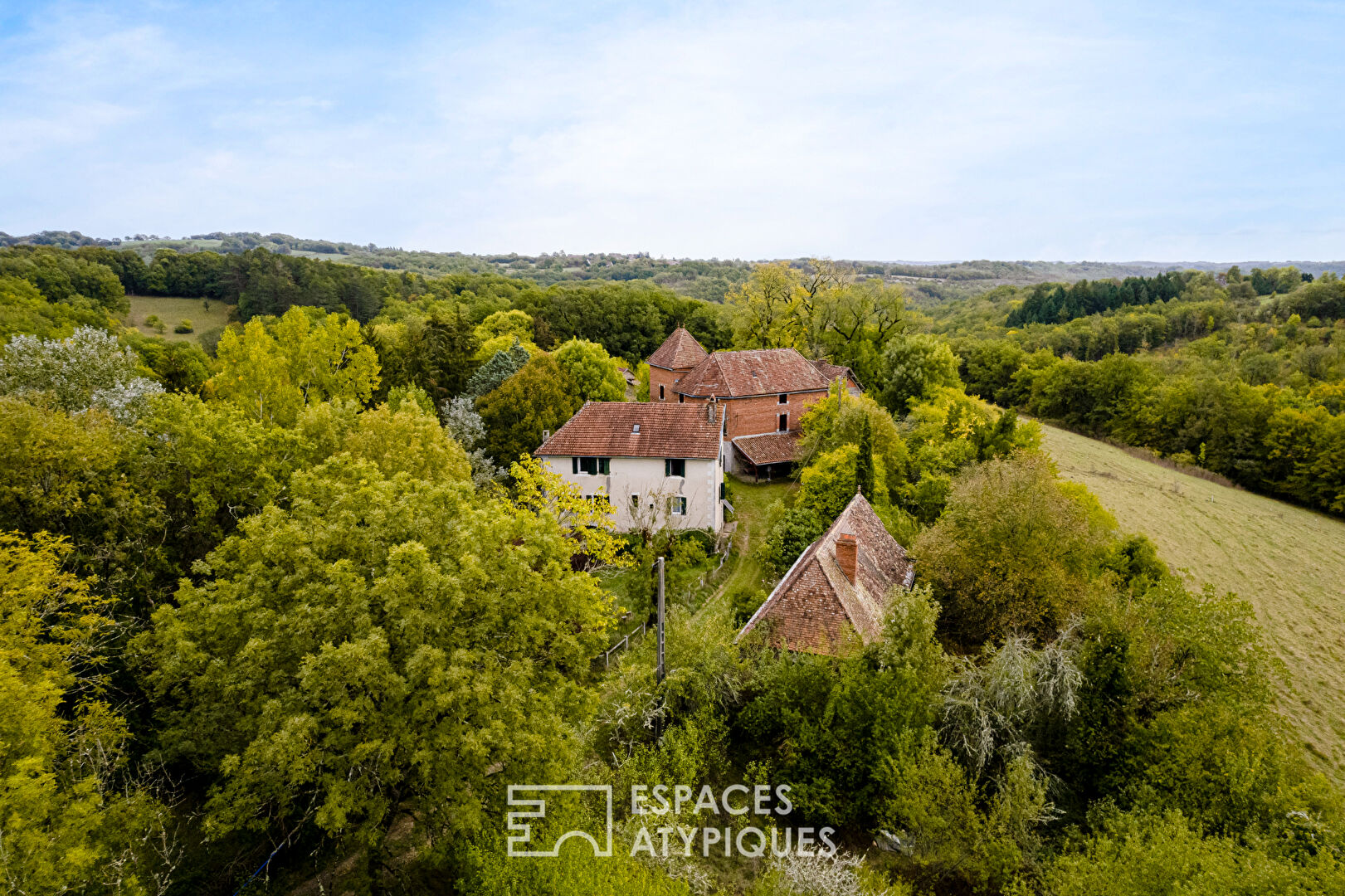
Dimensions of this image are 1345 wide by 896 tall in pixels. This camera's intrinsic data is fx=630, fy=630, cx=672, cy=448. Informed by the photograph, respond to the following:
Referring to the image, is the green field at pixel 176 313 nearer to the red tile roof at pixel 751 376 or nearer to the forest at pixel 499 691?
the forest at pixel 499 691

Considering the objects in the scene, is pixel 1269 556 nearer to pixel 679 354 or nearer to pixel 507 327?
pixel 679 354

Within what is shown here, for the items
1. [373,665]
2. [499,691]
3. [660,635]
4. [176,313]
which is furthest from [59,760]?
[176,313]

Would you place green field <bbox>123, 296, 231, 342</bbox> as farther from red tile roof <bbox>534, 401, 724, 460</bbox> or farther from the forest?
red tile roof <bbox>534, 401, 724, 460</bbox>

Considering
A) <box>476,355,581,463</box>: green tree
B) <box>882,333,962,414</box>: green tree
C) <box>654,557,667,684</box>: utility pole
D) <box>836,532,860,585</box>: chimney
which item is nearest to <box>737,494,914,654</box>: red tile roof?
<box>836,532,860,585</box>: chimney

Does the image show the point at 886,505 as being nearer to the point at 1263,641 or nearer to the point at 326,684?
the point at 1263,641

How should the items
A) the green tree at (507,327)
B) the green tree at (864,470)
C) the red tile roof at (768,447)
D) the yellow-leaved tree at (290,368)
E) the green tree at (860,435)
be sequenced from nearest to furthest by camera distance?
the yellow-leaved tree at (290,368) < the green tree at (864,470) < the green tree at (860,435) < the red tile roof at (768,447) < the green tree at (507,327)

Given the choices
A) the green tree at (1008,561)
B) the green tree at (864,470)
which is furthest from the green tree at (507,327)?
the green tree at (1008,561)
